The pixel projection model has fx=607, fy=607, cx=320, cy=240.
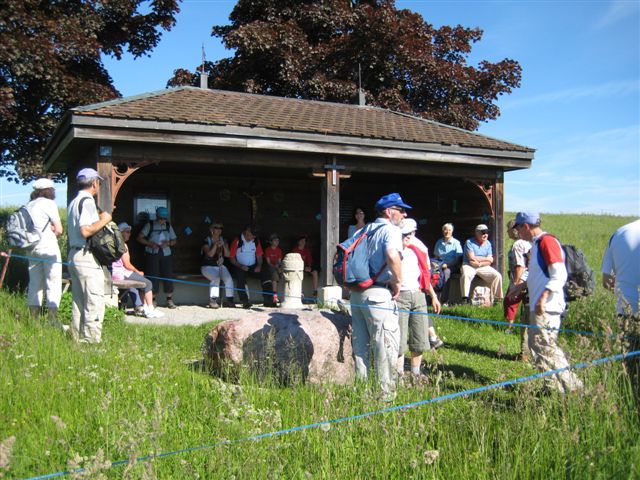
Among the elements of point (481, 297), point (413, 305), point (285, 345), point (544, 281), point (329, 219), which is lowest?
point (285, 345)

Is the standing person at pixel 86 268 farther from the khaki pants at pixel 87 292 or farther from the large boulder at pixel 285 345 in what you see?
the large boulder at pixel 285 345

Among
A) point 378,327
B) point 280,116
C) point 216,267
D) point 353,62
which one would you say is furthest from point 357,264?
point 353,62

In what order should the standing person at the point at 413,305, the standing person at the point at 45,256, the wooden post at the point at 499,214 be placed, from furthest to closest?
the wooden post at the point at 499,214, the standing person at the point at 45,256, the standing person at the point at 413,305

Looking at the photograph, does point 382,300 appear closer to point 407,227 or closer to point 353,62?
point 407,227

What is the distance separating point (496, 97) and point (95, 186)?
20.4m

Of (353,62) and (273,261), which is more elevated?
(353,62)

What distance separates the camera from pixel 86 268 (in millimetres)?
6098

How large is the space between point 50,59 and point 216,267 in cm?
921

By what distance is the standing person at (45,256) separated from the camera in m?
7.05

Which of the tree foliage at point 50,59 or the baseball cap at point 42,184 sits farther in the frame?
the tree foliage at point 50,59

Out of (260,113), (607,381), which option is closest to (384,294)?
(607,381)

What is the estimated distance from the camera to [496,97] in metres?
23.8

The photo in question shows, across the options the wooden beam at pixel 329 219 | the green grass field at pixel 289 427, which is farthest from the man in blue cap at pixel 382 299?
the wooden beam at pixel 329 219

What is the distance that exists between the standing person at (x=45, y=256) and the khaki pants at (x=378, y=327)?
150 inches
